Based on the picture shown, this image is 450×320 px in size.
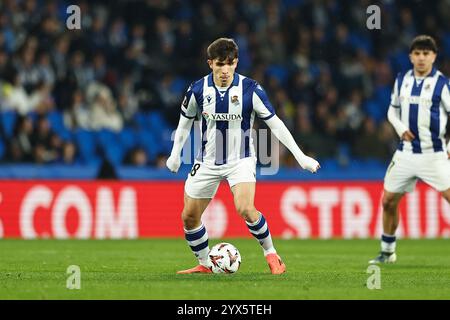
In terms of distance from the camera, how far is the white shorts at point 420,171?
39.4 ft

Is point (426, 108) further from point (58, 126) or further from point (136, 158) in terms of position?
point (58, 126)

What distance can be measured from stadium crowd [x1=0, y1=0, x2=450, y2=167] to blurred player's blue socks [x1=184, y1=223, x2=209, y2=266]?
326 inches

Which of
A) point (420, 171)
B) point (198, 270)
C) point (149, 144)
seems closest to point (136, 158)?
point (149, 144)

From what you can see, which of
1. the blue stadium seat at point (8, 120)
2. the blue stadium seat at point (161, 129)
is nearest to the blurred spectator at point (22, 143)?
the blue stadium seat at point (8, 120)

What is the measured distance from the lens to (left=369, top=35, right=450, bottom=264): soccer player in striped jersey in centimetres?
1201

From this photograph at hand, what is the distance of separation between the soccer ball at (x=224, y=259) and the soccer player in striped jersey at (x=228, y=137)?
337mm

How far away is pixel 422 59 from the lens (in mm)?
11922

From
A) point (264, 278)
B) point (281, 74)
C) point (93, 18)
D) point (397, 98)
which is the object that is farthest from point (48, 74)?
point (264, 278)

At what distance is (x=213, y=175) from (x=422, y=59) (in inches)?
128

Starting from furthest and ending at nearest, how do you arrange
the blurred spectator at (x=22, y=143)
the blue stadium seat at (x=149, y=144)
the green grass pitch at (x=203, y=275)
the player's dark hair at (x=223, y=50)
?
1. the blue stadium seat at (x=149, y=144)
2. the blurred spectator at (x=22, y=143)
3. the player's dark hair at (x=223, y=50)
4. the green grass pitch at (x=203, y=275)

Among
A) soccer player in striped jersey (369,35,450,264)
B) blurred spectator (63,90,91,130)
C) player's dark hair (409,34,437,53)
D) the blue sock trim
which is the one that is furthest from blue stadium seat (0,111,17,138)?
player's dark hair (409,34,437,53)

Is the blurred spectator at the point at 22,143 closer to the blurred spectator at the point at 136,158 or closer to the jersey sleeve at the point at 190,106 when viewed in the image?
the blurred spectator at the point at 136,158
